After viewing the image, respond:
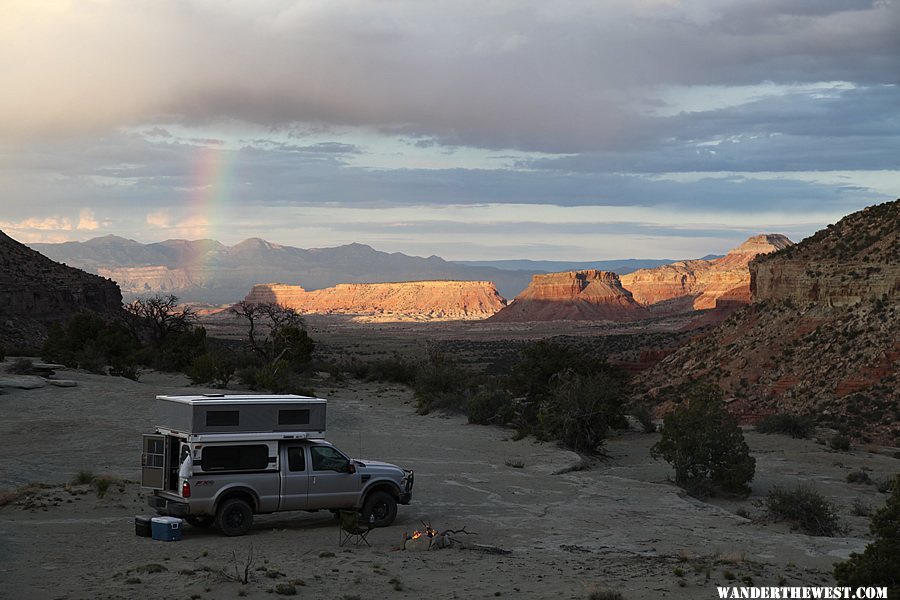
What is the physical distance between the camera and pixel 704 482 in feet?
78.9

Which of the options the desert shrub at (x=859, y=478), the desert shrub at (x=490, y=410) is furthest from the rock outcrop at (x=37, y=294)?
the desert shrub at (x=859, y=478)

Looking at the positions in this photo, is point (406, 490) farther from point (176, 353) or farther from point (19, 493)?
point (176, 353)

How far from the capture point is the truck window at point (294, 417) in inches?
665

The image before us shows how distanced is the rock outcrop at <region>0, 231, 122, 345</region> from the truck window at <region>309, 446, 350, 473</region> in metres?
49.9

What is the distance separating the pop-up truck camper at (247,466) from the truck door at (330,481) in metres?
0.02

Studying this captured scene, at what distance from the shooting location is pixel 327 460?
17094 mm

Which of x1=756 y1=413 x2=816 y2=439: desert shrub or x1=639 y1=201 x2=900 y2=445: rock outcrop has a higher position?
x1=639 y1=201 x2=900 y2=445: rock outcrop

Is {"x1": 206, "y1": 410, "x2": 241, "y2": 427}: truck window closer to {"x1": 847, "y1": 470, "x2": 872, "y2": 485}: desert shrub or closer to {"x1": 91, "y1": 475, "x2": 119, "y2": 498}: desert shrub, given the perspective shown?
{"x1": 91, "y1": 475, "x2": 119, "y2": 498}: desert shrub

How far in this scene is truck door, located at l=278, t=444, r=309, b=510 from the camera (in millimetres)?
16688

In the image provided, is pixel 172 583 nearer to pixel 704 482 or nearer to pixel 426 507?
pixel 426 507

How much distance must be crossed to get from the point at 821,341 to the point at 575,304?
146 m

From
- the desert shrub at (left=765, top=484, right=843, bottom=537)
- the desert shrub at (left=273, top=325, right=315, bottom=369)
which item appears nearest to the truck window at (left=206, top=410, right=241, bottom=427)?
the desert shrub at (left=765, top=484, right=843, bottom=537)

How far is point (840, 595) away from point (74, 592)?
983cm

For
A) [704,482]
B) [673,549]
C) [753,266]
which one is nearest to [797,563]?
[673,549]
